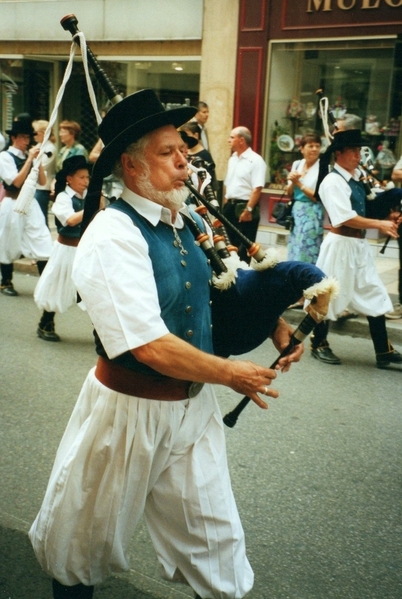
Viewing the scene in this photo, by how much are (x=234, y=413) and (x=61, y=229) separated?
464cm

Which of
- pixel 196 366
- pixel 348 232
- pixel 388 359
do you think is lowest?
pixel 388 359

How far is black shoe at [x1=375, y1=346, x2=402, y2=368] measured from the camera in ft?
21.6

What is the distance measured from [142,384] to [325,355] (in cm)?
443

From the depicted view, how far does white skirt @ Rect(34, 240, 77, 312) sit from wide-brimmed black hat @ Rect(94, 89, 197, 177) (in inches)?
174

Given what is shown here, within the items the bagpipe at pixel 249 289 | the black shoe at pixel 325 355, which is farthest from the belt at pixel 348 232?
the bagpipe at pixel 249 289

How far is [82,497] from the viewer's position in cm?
254

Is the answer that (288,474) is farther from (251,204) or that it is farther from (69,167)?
(251,204)

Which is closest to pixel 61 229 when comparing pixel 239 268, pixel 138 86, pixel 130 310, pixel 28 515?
pixel 28 515

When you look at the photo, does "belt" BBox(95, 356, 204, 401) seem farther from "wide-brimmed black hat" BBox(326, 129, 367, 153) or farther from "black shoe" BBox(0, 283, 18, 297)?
"black shoe" BBox(0, 283, 18, 297)

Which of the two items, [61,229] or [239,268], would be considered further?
[61,229]

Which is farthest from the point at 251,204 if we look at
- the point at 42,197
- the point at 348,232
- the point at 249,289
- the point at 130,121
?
the point at 130,121

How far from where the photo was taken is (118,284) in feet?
7.35

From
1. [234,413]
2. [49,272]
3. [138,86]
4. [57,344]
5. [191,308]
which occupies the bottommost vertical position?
[57,344]

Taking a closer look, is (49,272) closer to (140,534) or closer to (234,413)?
(140,534)
